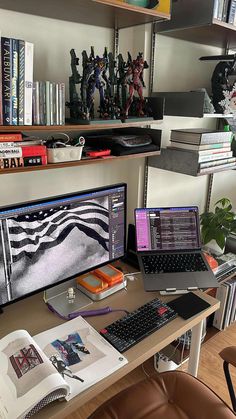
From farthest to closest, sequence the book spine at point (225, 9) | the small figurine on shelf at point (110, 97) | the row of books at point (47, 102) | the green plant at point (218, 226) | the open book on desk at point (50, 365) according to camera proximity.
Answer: the green plant at point (218, 226) < the book spine at point (225, 9) < the small figurine on shelf at point (110, 97) < the row of books at point (47, 102) < the open book on desk at point (50, 365)

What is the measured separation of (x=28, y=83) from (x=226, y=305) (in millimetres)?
1692

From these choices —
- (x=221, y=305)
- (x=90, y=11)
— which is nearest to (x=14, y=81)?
(x=90, y=11)

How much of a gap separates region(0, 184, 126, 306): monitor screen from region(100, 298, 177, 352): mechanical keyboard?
0.89 feet

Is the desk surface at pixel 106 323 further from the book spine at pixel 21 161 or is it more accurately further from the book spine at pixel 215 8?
the book spine at pixel 215 8

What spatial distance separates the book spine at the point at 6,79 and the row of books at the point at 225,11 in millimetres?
910

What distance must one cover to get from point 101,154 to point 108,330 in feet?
2.16

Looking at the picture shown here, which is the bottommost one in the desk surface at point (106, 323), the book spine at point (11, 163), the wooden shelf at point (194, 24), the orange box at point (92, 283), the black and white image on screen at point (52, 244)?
the desk surface at point (106, 323)

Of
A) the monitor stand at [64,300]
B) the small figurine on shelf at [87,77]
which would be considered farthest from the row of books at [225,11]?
the monitor stand at [64,300]

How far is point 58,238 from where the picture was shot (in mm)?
1223

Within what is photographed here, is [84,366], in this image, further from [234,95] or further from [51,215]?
[234,95]

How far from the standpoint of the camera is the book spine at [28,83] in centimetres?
97

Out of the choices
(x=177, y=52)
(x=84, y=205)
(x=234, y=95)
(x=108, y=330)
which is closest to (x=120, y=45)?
(x=177, y=52)

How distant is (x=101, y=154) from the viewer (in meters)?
1.29

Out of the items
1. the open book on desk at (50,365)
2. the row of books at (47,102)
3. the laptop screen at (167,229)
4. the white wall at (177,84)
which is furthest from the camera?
the white wall at (177,84)
